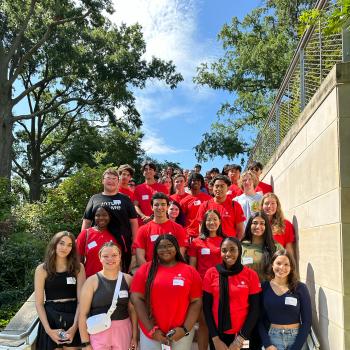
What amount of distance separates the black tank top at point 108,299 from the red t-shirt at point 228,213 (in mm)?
1818

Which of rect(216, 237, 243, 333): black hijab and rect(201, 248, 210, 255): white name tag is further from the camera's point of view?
rect(201, 248, 210, 255): white name tag

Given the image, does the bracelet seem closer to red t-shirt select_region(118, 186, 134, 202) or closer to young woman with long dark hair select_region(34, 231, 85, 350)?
young woman with long dark hair select_region(34, 231, 85, 350)

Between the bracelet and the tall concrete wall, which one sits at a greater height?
the tall concrete wall

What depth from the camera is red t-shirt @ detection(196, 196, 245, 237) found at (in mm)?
5809

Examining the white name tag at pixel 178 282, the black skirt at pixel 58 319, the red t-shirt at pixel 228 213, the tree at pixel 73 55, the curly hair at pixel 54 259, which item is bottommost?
the black skirt at pixel 58 319

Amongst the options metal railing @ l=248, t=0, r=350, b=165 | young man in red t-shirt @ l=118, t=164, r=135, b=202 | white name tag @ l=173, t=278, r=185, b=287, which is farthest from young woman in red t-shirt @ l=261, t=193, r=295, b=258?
young man in red t-shirt @ l=118, t=164, r=135, b=202

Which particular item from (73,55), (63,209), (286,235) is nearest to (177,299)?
(286,235)

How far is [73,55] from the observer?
71.0 feet

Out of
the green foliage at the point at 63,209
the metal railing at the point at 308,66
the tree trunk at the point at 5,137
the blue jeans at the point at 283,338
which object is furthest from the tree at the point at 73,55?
the blue jeans at the point at 283,338

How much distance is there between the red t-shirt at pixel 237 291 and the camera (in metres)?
4.18

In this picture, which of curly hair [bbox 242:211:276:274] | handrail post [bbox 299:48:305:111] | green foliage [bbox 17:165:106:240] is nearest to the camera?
curly hair [bbox 242:211:276:274]

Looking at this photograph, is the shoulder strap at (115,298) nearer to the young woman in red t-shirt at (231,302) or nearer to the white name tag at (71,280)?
the white name tag at (71,280)

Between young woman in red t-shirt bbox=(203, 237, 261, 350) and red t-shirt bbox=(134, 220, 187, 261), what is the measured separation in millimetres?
1082

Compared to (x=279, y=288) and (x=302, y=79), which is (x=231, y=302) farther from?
(x=302, y=79)
